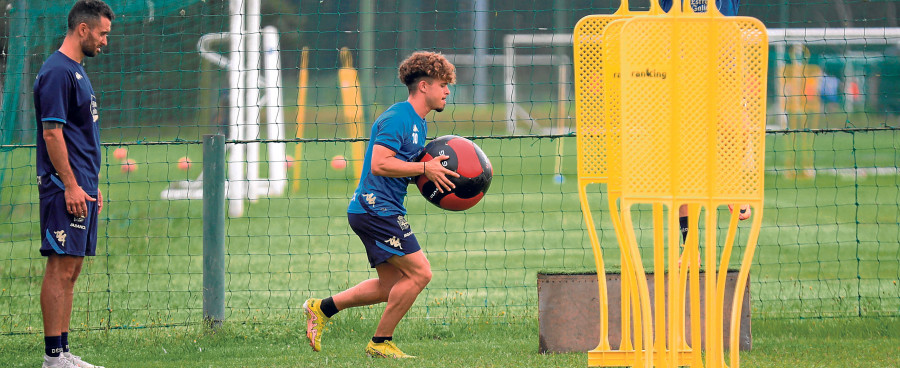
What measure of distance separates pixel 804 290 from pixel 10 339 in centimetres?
582

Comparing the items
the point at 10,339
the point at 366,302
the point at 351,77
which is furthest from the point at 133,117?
the point at 366,302

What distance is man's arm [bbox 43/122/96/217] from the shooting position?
14.4ft

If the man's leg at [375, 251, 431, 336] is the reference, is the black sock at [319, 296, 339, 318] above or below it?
below

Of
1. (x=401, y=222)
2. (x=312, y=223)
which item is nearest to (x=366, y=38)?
(x=312, y=223)

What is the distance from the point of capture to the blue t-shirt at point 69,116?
4.43m

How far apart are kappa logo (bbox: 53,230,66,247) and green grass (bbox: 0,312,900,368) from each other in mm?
954

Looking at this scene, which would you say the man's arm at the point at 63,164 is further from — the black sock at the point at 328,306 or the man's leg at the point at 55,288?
the black sock at the point at 328,306

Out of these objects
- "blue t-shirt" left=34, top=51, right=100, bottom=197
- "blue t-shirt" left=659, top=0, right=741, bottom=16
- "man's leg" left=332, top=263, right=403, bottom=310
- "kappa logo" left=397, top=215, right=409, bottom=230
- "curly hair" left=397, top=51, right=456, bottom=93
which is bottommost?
"man's leg" left=332, top=263, right=403, bottom=310

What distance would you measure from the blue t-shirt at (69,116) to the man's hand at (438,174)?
5.46 ft

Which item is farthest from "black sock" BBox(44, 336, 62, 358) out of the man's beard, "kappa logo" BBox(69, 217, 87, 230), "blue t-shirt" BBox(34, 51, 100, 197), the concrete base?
the concrete base

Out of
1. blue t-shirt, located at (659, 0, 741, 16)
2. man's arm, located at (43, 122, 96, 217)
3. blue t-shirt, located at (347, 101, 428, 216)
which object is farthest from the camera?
blue t-shirt, located at (659, 0, 741, 16)

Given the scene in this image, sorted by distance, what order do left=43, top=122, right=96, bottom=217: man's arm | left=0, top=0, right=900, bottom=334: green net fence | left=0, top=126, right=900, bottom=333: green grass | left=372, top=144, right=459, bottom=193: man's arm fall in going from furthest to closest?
left=0, top=126, right=900, bottom=333: green grass → left=0, top=0, right=900, bottom=334: green net fence → left=372, top=144, right=459, bottom=193: man's arm → left=43, top=122, right=96, bottom=217: man's arm

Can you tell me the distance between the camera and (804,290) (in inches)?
295

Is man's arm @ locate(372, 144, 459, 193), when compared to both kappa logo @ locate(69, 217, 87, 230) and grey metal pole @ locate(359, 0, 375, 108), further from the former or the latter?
grey metal pole @ locate(359, 0, 375, 108)
